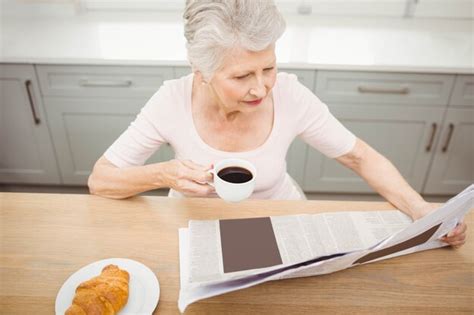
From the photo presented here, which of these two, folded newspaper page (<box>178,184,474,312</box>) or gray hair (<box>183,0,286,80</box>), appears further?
gray hair (<box>183,0,286,80</box>)

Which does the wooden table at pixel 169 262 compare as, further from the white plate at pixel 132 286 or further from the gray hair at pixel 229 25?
the gray hair at pixel 229 25

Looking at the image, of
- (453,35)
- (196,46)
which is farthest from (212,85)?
(453,35)

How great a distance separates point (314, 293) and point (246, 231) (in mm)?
206

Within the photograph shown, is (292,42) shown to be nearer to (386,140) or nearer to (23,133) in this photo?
(386,140)

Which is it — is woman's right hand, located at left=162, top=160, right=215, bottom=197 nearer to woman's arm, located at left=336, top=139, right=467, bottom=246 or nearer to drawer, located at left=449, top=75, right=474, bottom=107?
woman's arm, located at left=336, top=139, right=467, bottom=246

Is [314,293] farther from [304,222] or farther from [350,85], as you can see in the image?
[350,85]

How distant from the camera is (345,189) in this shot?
2.28 metres

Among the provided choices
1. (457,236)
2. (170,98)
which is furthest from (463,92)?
(170,98)

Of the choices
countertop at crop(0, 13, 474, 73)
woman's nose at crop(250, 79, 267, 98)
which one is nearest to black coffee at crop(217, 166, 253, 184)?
woman's nose at crop(250, 79, 267, 98)

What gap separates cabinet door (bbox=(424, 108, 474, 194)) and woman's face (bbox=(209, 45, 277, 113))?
4.37ft

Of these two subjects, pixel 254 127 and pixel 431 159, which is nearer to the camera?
pixel 254 127

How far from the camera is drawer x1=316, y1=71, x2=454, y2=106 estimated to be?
187cm

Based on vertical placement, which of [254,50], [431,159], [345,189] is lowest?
[345,189]

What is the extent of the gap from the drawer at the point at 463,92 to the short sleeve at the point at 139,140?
55.9 inches
